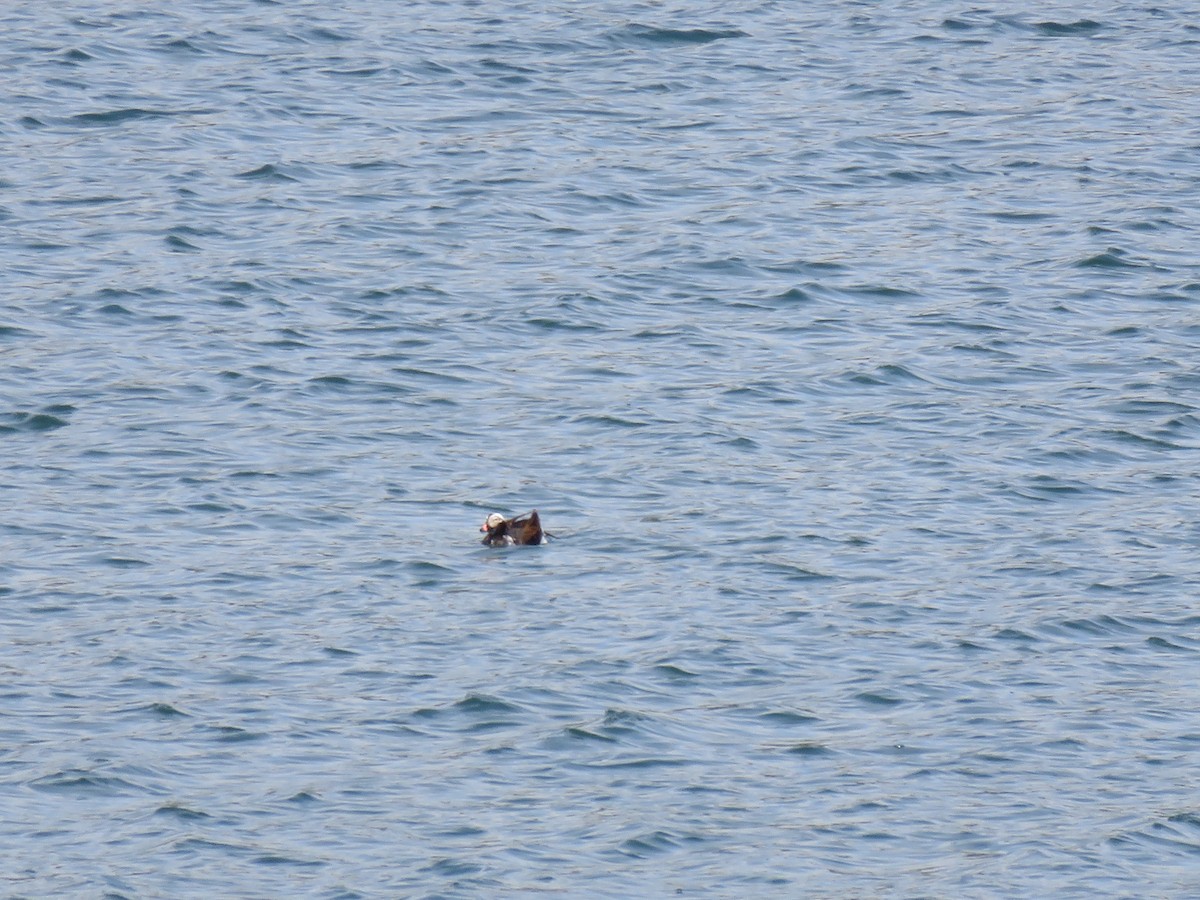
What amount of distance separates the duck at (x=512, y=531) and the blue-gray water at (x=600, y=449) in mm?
165

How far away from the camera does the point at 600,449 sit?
21188mm

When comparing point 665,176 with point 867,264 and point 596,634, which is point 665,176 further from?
point 596,634

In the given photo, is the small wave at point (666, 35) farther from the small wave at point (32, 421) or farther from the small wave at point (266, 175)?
the small wave at point (32, 421)

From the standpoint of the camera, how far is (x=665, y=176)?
29.5 meters

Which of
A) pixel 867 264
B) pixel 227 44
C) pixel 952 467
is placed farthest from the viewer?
pixel 227 44

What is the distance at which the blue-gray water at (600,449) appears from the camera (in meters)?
14.5

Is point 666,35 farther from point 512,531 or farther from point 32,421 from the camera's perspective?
point 512,531

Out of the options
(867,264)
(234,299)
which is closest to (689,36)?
(867,264)

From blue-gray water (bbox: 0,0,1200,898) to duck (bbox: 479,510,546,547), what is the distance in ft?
0.54

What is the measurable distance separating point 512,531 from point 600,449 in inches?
111

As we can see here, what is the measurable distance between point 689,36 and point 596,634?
19.3 meters

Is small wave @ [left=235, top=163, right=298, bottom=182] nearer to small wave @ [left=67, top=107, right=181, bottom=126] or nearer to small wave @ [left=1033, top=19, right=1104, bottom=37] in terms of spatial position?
small wave @ [left=67, top=107, right=181, bottom=126]

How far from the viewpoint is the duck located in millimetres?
18422

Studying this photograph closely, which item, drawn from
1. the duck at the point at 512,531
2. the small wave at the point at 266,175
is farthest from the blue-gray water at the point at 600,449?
the small wave at the point at 266,175
